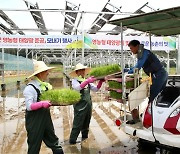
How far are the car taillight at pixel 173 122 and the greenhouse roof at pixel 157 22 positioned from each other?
1398 mm

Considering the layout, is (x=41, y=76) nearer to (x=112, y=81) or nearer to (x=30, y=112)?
(x=30, y=112)

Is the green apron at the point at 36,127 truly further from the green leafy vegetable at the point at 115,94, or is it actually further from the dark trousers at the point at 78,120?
the dark trousers at the point at 78,120

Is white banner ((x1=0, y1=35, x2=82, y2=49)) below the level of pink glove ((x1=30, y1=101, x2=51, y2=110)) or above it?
above

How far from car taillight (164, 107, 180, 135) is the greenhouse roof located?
1.40 meters

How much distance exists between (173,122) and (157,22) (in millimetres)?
1846

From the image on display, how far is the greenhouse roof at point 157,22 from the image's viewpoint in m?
4.20

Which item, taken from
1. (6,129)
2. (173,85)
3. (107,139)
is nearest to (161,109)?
(173,85)

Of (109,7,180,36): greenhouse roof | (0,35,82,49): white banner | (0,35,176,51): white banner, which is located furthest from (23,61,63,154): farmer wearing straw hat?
(0,35,82,49): white banner

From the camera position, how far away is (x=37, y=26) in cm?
1420

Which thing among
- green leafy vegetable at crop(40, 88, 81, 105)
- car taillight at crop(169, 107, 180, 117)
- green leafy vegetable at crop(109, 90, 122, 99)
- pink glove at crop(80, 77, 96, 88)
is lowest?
car taillight at crop(169, 107, 180, 117)

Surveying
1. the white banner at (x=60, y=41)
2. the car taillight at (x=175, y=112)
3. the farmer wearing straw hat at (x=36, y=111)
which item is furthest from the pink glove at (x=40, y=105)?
the white banner at (x=60, y=41)

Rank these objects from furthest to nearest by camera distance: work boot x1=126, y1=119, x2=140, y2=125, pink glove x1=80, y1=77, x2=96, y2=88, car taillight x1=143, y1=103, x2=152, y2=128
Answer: pink glove x1=80, y1=77, x2=96, y2=88 → work boot x1=126, y1=119, x2=140, y2=125 → car taillight x1=143, y1=103, x2=152, y2=128

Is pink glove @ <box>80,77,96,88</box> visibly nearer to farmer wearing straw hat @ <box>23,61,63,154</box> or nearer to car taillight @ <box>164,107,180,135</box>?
farmer wearing straw hat @ <box>23,61,63,154</box>

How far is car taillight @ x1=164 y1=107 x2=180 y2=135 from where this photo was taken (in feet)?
13.1
